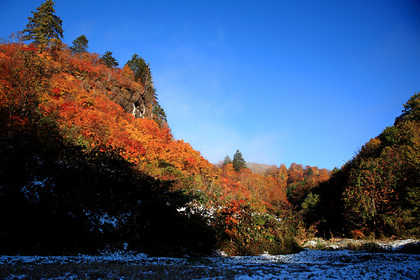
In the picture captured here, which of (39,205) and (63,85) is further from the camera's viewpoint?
(63,85)

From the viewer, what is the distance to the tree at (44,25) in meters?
25.4

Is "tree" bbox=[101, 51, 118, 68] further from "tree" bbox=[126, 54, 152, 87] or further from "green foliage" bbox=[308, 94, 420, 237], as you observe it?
"green foliage" bbox=[308, 94, 420, 237]

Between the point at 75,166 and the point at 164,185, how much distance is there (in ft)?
16.0

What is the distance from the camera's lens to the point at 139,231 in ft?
27.5

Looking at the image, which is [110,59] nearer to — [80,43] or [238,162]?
[80,43]

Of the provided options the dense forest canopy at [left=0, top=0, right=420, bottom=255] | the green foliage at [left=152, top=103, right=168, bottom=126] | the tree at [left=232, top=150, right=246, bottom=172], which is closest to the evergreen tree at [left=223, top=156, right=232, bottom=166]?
the tree at [left=232, top=150, right=246, bottom=172]

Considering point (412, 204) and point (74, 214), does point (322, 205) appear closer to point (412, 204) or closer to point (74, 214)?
point (412, 204)

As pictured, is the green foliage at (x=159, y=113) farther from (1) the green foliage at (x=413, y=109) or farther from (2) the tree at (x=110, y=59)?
(1) the green foliage at (x=413, y=109)

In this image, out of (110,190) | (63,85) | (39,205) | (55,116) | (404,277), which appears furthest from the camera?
(63,85)

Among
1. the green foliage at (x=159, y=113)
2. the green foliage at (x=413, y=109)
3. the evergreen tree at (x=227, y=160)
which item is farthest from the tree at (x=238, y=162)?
the green foliage at (x=413, y=109)

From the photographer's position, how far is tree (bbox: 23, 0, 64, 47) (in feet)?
83.4

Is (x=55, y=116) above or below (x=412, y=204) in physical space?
above

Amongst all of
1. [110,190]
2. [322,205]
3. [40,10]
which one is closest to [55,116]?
[110,190]

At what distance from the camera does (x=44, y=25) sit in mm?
26219
